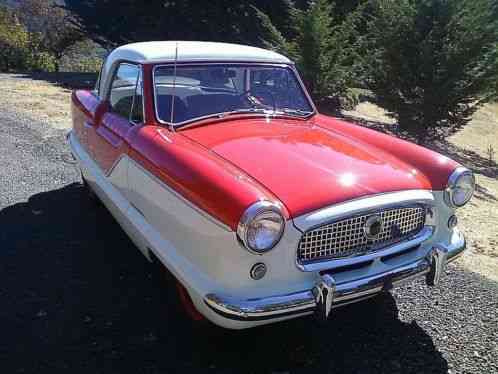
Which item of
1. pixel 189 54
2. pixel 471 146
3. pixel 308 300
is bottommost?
pixel 471 146

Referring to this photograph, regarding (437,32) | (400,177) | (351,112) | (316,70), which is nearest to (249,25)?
(351,112)

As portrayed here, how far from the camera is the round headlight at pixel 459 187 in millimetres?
3029

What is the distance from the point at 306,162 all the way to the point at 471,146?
1104cm

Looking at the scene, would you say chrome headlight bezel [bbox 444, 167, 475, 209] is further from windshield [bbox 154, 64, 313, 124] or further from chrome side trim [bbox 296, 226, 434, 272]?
windshield [bbox 154, 64, 313, 124]

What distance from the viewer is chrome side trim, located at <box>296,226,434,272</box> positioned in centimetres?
250

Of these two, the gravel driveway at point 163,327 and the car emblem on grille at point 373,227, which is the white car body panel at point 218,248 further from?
the gravel driveway at point 163,327

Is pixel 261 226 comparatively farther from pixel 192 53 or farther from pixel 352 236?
pixel 192 53

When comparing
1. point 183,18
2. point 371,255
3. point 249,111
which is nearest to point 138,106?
point 249,111

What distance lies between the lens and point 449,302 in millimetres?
3361

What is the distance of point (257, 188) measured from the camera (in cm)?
245

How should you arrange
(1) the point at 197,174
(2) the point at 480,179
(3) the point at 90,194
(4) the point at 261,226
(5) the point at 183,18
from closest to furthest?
(4) the point at 261,226
(1) the point at 197,174
(3) the point at 90,194
(2) the point at 480,179
(5) the point at 183,18

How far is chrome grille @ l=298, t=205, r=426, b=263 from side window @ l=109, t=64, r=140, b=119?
5.95 ft

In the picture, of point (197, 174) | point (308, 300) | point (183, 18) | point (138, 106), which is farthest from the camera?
point (183, 18)

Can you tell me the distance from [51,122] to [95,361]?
645 cm
